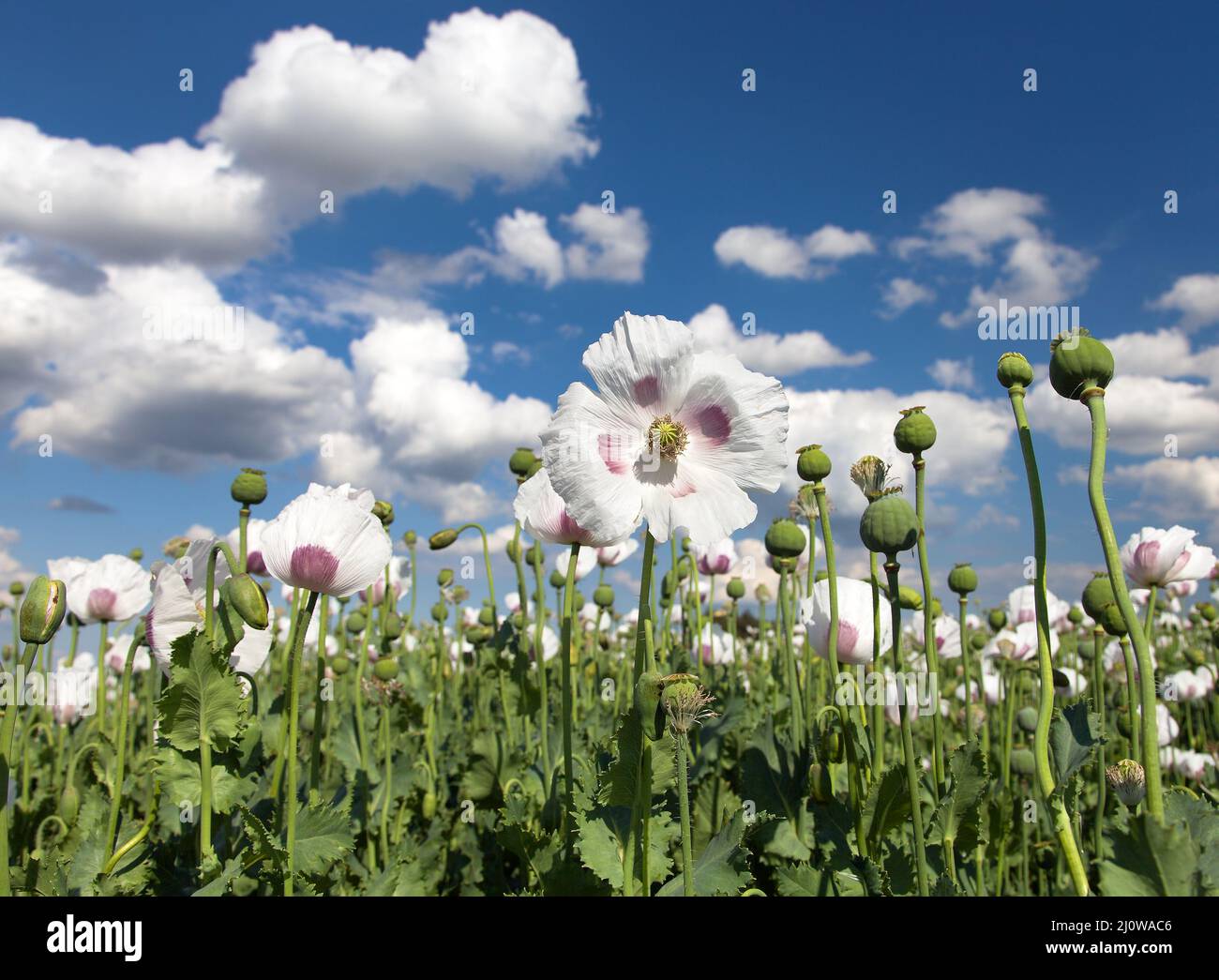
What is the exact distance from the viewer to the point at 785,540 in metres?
2.67

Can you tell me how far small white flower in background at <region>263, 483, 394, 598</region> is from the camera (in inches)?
87.4

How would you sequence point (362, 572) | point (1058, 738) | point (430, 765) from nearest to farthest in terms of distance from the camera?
point (1058, 738)
point (362, 572)
point (430, 765)

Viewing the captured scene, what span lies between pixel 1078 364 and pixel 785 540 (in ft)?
4.27

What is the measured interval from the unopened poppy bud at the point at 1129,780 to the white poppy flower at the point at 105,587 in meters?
3.02

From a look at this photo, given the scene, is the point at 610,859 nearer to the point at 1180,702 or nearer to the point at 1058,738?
the point at 1058,738

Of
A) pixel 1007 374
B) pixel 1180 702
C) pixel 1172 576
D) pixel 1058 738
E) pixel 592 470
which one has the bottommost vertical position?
pixel 1180 702

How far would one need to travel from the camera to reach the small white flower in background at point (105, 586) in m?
3.08

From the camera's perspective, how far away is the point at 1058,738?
1.82 metres

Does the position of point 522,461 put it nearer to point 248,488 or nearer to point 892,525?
point 248,488

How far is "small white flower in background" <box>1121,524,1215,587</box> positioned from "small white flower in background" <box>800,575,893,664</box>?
100cm

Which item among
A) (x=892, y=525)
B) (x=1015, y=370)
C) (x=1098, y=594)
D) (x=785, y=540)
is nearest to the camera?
(x=1015, y=370)

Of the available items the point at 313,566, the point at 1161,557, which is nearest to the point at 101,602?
the point at 313,566
